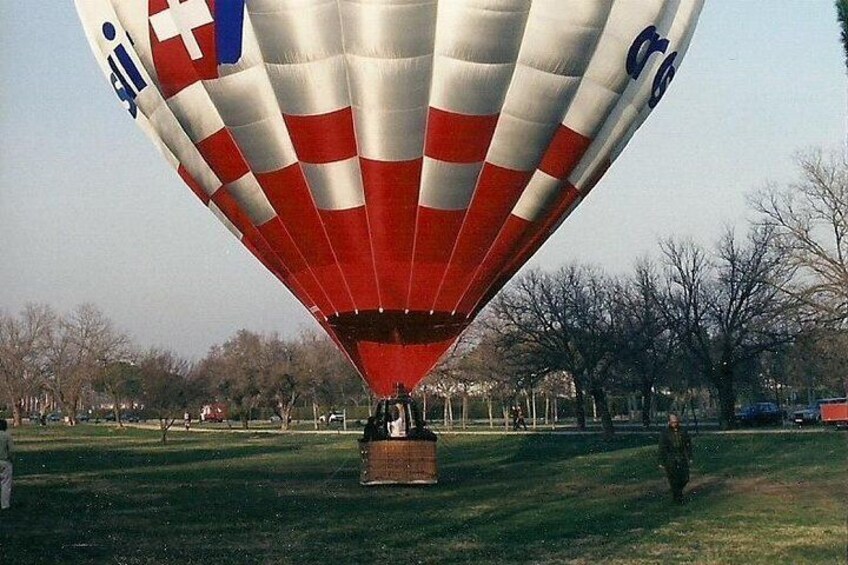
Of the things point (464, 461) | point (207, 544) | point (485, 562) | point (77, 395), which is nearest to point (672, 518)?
point (485, 562)

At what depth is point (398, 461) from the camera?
545 inches

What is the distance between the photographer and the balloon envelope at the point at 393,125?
451 inches

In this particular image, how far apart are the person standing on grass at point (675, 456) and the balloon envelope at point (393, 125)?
109 inches

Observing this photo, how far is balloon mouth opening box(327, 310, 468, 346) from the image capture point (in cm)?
1269

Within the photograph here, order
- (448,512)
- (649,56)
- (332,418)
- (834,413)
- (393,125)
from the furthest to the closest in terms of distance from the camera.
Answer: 1. (332,418)
2. (834,413)
3. (649,56)
4. (393,125)
5. (448,512)

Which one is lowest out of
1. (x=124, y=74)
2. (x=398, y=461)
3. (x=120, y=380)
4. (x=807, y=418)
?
(x=398, y=461)

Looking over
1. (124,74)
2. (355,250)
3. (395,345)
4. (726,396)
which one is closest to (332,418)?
(726,396)

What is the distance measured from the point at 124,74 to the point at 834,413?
26.6m

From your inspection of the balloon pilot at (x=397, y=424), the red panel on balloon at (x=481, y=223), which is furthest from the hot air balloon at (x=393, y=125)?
the balloon pilot at (x=397, y=424)

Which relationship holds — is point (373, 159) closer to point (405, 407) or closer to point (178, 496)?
point (405, 407)

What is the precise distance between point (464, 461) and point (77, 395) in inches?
1896

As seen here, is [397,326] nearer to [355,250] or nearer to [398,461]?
[355,250]

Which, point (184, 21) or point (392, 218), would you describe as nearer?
point (184, 21)

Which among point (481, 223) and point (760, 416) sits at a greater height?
Answer: point (481, 223)
